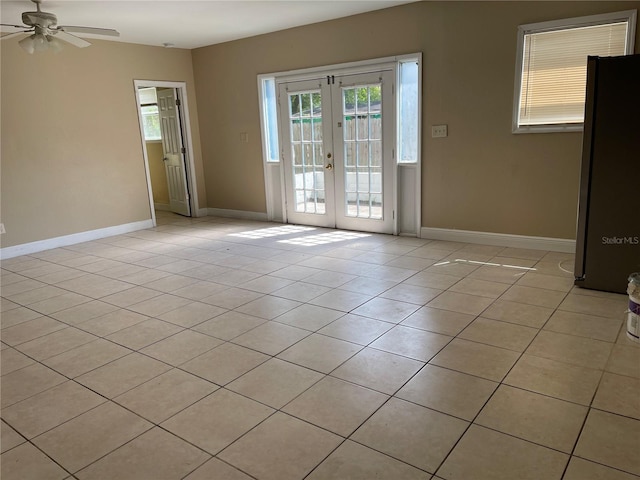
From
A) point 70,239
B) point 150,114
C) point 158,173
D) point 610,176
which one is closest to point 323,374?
point 610,176

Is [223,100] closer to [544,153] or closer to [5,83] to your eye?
[5,83]

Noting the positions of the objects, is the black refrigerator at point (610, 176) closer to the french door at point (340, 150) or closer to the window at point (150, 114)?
the french door at point (340, 150)

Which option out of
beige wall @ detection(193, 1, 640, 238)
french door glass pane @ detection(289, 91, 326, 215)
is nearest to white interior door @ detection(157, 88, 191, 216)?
french door glass pane @ detection(289, 91, 326, 215)

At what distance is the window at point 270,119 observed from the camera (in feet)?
21.2

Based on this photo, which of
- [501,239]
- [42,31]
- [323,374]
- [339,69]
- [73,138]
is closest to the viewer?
[323,374]

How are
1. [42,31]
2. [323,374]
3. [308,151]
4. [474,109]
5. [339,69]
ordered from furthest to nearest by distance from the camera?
[308,151]
[339,69]
[474,109]
[42,31]
[323,374]

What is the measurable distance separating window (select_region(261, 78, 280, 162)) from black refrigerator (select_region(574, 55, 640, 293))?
4164 millimetres

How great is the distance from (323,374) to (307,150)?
4.16 m

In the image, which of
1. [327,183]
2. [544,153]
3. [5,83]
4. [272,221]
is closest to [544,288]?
[544,153]

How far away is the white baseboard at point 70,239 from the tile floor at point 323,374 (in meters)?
1.09

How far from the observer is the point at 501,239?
4887 mm

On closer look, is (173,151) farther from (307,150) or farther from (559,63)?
(559,63)

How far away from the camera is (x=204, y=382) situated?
2479 millimetres

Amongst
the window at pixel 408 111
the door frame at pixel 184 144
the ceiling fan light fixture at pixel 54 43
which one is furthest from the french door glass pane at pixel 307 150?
the ceiling fan light fixture at pixel 54 43
